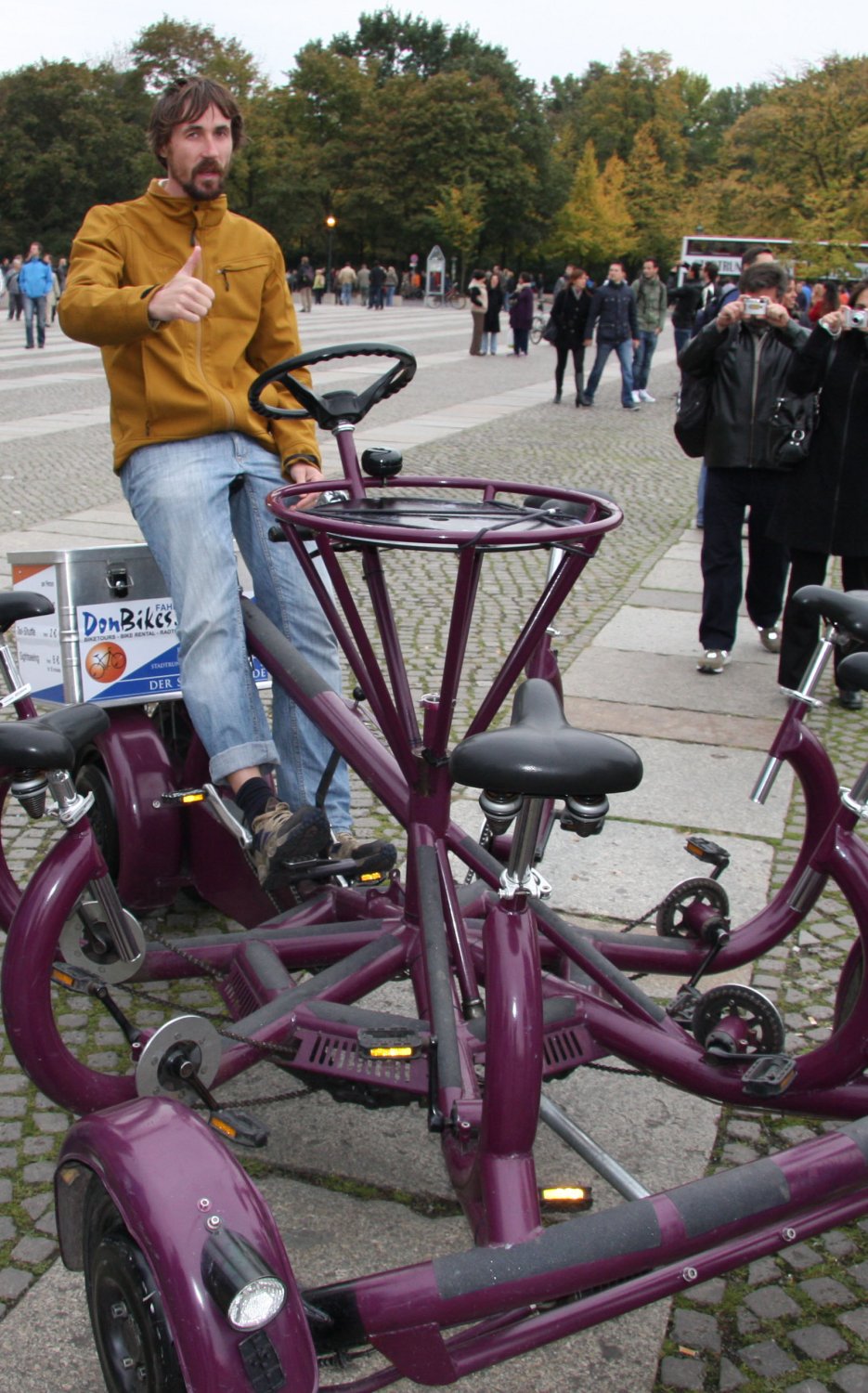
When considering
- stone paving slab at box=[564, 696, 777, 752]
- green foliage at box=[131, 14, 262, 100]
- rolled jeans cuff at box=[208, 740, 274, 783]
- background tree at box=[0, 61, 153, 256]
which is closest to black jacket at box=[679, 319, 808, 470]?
stone paving slab at box=[564, 696, 777, 752]

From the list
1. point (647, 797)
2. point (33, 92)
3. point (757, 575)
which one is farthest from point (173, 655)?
point (33, 92)

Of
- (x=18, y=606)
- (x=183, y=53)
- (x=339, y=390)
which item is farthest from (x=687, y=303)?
(x=183, y=53)

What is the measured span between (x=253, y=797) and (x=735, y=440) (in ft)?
12.2

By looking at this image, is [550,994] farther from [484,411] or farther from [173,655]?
[484,411]

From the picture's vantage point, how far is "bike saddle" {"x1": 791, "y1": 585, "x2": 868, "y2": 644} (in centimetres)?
243

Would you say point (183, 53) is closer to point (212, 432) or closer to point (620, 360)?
point (620, 360)

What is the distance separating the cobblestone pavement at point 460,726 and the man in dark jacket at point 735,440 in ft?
2.37

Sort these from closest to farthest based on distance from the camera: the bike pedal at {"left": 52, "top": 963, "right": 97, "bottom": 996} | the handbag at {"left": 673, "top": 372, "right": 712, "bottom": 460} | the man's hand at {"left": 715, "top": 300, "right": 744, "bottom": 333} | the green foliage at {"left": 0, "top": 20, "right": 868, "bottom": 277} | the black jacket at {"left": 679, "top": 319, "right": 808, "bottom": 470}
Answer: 1. the bike pedal at {"left": 52, "top": 963, "right": 97, "bottom": 996}
2. the man's hand at {"left": 715, "top": 300, "right": 744, "bottom": 333}
3. the black jacket at {"left": 679, "top": 319, "right": 808, "bottom": 470}
4. the handbag at {"left": 673, "top": 372, "right": 712, "bottom": 460}
5. the green foliage at {"left": 0, "top": 20, "right": 868, "bottom": 277}

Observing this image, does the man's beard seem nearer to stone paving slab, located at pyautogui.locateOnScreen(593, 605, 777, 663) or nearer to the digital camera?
the digital camera

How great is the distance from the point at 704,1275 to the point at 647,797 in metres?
2.90

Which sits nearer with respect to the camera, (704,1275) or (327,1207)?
(704,1275)

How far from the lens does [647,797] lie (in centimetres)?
459

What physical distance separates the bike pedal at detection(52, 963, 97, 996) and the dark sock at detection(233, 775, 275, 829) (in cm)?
51

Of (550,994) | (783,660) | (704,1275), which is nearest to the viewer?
(704,1275)
